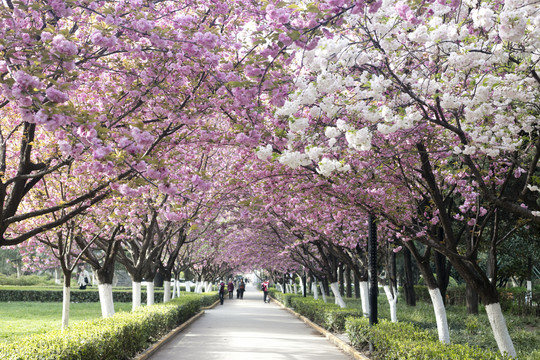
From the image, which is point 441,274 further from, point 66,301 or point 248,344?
point 66,301

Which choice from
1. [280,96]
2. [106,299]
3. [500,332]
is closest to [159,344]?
[106,299]

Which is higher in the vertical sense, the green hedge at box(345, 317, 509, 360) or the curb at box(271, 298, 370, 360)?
the green hedge at box(345, 317, 509, 360)

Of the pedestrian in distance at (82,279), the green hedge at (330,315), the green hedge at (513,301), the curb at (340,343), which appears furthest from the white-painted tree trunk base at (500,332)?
the pedestrian in distance at (82,279)

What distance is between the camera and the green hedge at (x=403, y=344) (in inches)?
274

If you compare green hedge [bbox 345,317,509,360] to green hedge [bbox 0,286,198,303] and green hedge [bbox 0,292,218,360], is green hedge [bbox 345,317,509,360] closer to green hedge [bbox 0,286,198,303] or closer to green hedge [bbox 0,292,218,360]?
green hedge [bbox 0,292,218,360]

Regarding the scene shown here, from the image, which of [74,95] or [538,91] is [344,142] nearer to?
[538,91]

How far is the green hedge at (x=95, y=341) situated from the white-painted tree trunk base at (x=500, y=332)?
618cm

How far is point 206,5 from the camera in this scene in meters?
8.05

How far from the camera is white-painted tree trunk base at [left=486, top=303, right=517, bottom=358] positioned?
8.16m

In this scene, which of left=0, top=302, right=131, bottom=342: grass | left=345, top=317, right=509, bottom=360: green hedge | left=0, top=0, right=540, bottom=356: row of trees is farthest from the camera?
left=0, top=302, right=131, bottom=342: grass

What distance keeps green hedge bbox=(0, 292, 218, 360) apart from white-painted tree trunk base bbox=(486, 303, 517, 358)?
6.18m

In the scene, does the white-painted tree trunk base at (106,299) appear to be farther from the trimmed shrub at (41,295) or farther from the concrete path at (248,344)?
the trimmed shrub at (41,295)

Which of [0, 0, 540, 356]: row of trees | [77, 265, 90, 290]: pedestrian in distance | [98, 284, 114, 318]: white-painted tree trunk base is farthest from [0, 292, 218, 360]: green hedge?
[77, 265, 90, 290]: pedestrian in distance

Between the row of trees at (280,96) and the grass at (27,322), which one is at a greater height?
the row of trees at (280,96)
